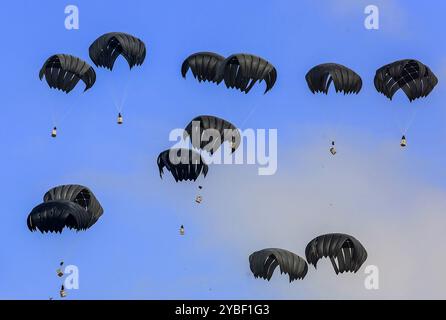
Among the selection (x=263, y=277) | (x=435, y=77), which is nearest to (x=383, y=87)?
(x=435, y=77)

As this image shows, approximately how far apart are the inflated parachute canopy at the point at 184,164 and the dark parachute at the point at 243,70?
4.70 m

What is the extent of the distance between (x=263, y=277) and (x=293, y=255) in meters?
2.30

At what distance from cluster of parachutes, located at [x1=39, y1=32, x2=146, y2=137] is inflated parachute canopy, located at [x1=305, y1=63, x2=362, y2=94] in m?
10.3

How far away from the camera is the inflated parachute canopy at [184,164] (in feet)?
239

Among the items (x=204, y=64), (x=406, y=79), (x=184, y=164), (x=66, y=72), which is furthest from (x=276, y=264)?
(x=66, y=72)

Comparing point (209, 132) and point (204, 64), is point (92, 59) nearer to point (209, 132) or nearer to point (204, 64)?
point (204, 64)

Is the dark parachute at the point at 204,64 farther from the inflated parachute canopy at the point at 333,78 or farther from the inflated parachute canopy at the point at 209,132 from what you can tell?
the inflated parachute canopy at the point at 333,78

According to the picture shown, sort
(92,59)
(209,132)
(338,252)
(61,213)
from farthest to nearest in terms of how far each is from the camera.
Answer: (92,59)
(209,132)
(338,252)
(61,213)

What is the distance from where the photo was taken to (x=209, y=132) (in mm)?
72750

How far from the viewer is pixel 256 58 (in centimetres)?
7256

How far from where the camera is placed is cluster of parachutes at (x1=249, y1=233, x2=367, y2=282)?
71062 mm

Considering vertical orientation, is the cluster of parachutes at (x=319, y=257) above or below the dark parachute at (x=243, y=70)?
below

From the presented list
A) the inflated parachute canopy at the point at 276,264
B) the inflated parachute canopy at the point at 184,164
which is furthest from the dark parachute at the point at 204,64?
the inflated parachute canopy at the point at 276,264

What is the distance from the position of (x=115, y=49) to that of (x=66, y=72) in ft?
10.6
